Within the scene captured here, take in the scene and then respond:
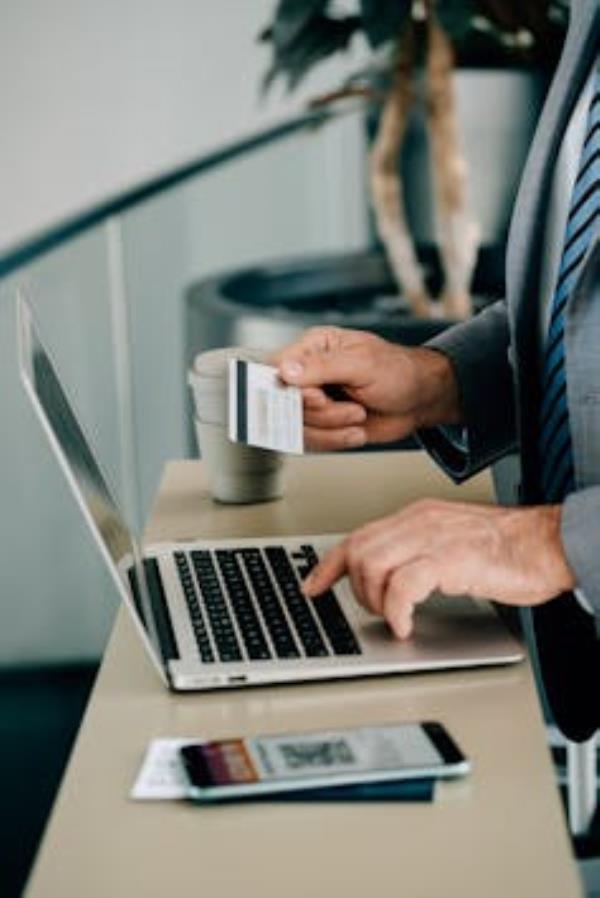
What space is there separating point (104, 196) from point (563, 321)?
2183mm

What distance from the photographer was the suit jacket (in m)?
1.52

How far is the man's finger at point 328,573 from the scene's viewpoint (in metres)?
1.37

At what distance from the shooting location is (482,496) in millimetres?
1843

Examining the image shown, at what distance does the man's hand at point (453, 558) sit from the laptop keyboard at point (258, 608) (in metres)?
0.06

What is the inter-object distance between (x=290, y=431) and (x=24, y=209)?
532cm

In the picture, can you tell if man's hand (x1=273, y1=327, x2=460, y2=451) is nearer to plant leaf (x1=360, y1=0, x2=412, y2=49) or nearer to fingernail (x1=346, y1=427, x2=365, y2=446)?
fingernail (x1=346, y1=427, x2=365, y2=446)

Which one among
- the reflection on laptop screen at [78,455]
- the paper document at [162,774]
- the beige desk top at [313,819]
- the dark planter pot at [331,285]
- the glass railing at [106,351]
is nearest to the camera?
the beige desk top at [313,819]

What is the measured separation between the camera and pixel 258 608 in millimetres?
1442

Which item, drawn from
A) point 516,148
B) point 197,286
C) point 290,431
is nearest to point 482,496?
point 290,431

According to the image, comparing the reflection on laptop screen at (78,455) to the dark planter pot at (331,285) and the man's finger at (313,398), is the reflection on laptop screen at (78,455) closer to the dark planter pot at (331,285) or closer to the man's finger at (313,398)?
the man's finger at (313,398)

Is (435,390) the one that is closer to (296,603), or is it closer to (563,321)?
(563,321)

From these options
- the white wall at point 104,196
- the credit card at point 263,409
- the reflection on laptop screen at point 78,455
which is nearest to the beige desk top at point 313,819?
the reflection on laptop screen at point 78,455

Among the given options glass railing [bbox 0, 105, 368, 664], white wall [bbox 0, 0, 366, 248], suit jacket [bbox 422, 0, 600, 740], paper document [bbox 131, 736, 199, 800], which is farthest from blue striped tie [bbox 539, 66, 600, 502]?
white wall [bbox 0, 0, 366, 248]

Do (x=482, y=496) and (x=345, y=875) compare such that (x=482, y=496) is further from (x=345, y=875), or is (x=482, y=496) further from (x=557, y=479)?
(x=345, y=875)
